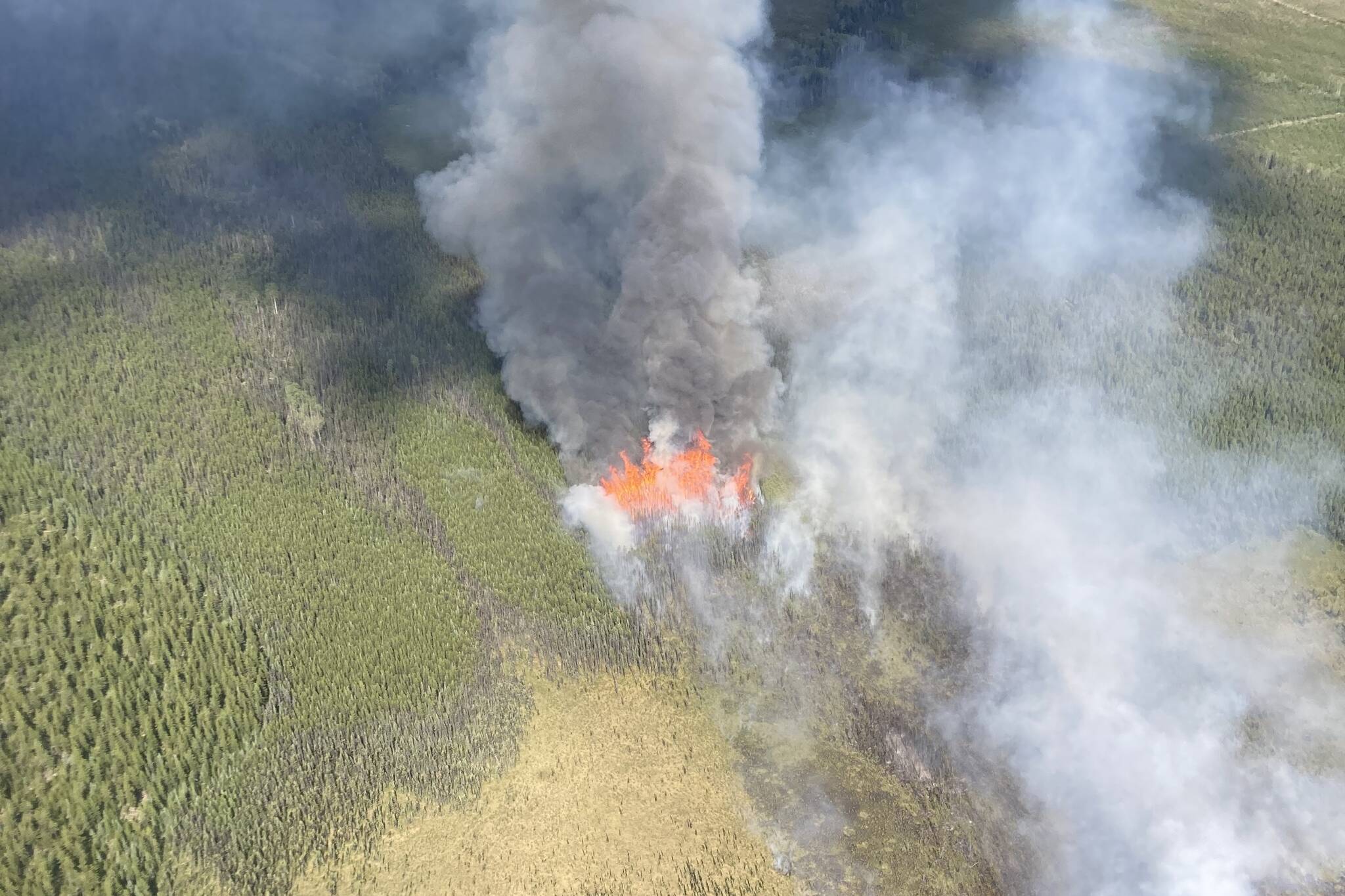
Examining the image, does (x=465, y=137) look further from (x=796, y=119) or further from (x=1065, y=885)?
(x=1065, y=885)

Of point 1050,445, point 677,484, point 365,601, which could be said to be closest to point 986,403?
point 1050,445

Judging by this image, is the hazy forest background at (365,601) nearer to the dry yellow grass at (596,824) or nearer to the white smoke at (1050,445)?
the dry yellow grass at (596,824)

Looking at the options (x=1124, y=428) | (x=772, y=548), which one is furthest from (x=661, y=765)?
(x=1124, y=428)

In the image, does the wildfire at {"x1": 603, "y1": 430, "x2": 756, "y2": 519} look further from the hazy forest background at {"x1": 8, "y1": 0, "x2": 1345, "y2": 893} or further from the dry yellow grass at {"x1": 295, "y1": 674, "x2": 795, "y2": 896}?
the dry yellow grass at {"x1": 295, "y1": 674, "x2": 795, "y2": 896}

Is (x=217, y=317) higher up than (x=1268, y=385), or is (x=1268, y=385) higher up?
(x=1268, y=385)

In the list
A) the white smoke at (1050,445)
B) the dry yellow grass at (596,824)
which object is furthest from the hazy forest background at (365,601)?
the white smoke at (1050,445)

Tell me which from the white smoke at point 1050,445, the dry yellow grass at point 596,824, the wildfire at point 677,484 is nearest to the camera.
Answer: the dry yellow grass at point 596,824

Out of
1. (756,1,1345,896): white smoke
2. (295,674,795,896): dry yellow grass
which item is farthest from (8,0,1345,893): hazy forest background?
(756,1,1345,896): white smoke
